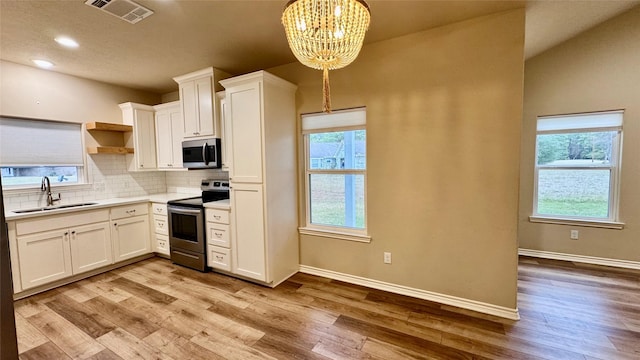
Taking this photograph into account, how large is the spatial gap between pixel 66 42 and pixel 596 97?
609 cm

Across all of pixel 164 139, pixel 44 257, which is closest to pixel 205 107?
pixel 164 139

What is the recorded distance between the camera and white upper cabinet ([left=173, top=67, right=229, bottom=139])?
3469mm

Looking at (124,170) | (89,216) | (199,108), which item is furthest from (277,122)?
(124,170)

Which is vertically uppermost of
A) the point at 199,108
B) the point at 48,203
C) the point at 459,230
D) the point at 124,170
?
the point at 199,108

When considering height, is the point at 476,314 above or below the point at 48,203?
below

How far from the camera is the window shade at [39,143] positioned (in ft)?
10.5

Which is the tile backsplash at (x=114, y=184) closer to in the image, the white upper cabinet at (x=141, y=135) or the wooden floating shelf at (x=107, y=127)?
the white upper cabinet at (x=141, y=135)

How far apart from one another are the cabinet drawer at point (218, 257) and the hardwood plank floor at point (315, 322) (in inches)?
8.5

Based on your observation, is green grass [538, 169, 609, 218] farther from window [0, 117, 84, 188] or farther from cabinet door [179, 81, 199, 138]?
window [0, 117, 84, 188]

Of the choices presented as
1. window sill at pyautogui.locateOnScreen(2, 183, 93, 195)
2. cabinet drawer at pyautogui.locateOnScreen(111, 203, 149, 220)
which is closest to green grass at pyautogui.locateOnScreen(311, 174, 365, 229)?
cabinet drawer at pyautogui.locateOnScreen(111, 203, 149, 220)

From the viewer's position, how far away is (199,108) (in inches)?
141

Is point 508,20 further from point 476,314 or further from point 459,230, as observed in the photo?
point 476,314

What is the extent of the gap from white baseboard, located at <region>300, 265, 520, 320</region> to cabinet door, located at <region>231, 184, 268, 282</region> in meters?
0.68

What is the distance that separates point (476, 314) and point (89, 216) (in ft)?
14.6
